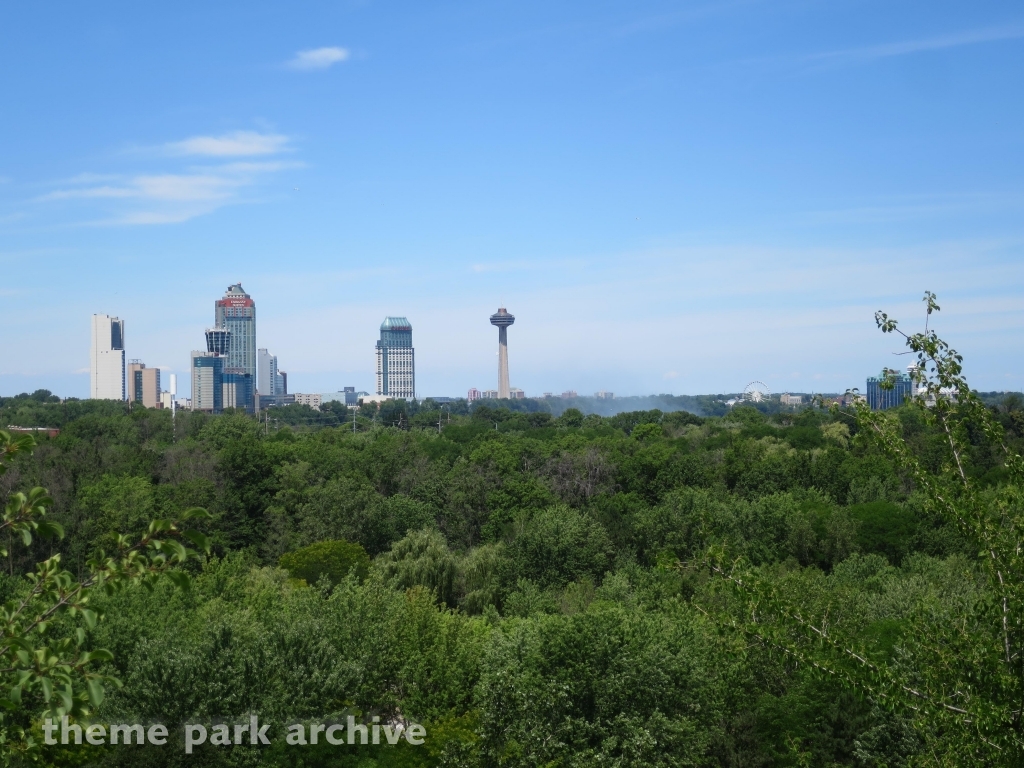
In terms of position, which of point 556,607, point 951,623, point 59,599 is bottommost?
point 556,607

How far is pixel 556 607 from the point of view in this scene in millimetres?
30859

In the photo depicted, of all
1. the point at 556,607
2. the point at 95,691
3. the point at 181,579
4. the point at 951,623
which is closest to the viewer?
the point at 95,691

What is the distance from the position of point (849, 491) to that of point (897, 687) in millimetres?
45298

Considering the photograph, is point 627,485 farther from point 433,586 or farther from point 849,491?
point 433,586

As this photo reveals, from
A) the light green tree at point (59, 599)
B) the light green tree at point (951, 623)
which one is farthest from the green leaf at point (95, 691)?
the light green tree at point (951, 623)

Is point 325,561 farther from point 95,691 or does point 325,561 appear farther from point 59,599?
point 95,691

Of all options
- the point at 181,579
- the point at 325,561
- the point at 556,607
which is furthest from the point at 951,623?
the point at 325,561

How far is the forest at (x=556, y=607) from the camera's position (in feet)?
28.5

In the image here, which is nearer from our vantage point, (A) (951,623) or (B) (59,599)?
(B) (59,599)

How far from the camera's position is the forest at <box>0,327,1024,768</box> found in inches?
341

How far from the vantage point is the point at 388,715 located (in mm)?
20984

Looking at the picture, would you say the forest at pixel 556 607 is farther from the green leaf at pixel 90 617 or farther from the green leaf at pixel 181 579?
A: the green leaf at pixel 181 579

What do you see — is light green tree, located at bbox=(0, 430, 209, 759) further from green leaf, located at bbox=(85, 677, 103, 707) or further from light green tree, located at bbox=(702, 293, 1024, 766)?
light green tree, located at bbox=(702, 293, 1024, 766)

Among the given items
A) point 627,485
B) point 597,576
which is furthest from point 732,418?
point 597,576
